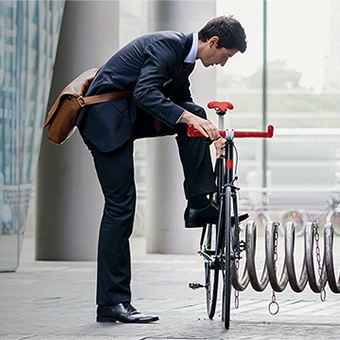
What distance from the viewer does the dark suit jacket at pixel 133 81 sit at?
4.53 metres

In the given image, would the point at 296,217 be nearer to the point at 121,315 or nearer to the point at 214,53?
the point at 121,315

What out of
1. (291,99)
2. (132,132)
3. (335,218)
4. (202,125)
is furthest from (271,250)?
(291,99)

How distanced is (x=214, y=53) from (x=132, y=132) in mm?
581

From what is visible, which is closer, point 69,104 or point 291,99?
point 69,104

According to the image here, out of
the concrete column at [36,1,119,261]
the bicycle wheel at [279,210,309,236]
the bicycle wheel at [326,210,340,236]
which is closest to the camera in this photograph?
the concrete column at [36,1,119,261]

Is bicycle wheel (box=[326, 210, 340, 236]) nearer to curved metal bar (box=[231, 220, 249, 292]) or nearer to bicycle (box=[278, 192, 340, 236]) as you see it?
bicycle (box=[278, 192, 340, 236])

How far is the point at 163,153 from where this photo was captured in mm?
10930

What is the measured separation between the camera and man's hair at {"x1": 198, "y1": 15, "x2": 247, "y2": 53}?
15.0 ft

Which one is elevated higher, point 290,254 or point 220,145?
point 220,145

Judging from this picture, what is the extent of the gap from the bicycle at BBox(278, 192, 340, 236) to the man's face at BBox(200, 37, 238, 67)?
12211mm

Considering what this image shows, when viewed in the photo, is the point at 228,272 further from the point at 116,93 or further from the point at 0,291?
the point at 0,291

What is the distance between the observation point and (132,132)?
4.79 m

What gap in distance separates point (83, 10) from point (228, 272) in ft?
19.6

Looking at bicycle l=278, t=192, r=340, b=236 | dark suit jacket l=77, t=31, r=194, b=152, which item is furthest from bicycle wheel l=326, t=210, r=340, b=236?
dark suit jacket l=77, t=31, r=194, b=152
